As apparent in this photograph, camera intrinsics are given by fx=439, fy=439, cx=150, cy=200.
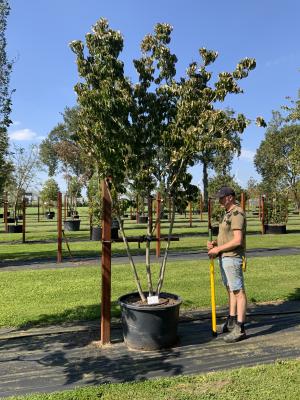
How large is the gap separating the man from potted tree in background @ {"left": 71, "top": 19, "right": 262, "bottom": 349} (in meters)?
0.66

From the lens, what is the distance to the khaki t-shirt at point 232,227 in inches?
209

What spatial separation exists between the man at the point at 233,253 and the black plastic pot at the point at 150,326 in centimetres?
77

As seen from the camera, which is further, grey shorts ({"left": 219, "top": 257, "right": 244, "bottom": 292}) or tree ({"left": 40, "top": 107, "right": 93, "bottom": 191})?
tree ({"left": 40, "top": 107, "right": 93, "bottom": 191})

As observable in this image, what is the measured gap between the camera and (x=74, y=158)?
61906mm

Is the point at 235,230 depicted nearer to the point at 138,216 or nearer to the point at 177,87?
the point at 177,87

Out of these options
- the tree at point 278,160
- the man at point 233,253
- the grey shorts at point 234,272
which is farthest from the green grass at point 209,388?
the tree at point 278,160

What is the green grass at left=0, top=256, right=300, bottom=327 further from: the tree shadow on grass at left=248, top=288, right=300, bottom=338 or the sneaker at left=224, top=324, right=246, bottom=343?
the sneaker at left=224, top=324, right=246, bottom=343

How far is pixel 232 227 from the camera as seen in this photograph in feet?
17.4

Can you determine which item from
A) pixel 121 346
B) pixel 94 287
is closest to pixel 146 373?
pixel 121 346

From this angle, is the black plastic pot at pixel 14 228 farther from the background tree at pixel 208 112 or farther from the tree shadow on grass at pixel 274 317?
the background tree at pixel 208 112

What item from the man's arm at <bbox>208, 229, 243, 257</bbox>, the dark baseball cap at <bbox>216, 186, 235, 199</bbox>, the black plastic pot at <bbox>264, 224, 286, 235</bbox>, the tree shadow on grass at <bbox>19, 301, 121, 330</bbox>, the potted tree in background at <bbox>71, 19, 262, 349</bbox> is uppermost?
the potted tree in background at <bbox>71, 19, 262, 349</bbox>

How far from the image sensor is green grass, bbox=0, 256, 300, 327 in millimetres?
6734

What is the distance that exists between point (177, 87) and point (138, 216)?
25.3 meters

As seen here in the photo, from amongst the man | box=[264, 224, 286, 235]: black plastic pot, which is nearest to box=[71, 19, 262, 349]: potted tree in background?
the man
